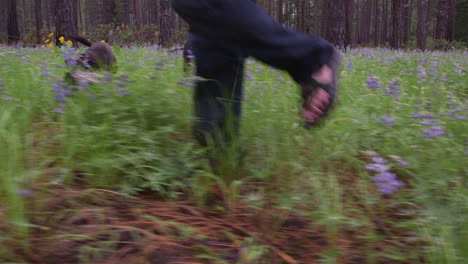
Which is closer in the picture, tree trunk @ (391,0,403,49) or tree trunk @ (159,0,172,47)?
tree trunk @ (159,0,172,47)

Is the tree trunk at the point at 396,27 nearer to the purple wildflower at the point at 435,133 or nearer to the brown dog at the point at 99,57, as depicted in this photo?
the brown dog at the point at 99,57

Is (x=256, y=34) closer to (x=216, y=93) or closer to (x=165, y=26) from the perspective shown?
(x=216, y=93)

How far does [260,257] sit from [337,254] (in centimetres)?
29

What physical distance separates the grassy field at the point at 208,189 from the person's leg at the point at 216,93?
0.32ft

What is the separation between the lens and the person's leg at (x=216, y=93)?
79.8 inches

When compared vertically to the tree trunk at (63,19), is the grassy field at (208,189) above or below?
below

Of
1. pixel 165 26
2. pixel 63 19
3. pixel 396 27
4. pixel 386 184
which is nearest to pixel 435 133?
pixel 386 184

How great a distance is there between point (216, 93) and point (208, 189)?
55cm

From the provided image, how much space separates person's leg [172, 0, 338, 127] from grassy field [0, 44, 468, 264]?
1.08ft

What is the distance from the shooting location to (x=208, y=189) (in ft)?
6.10

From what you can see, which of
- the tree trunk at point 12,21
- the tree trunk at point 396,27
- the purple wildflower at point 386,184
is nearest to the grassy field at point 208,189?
the purple wildflower at point 386,184

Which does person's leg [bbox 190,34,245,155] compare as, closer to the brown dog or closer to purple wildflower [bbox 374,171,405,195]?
purple wildflower [bbox 374,171,405,195]

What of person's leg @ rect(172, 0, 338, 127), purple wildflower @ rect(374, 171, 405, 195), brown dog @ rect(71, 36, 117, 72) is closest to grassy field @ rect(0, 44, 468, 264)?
purple wildflower @ rect(374, 171, 405, 195)

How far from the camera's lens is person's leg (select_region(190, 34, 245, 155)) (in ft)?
6.65
